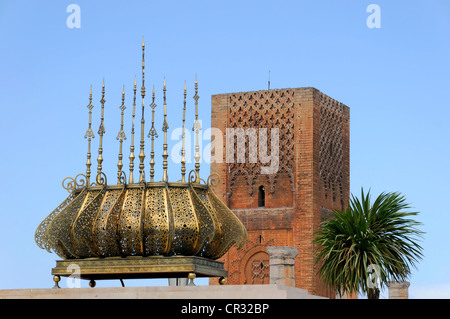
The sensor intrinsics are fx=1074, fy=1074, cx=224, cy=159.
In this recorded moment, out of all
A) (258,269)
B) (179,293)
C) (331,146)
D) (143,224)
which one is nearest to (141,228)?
(143,224)

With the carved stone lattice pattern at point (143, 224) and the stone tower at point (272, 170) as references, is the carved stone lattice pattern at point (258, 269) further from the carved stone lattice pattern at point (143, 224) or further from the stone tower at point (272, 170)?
the carved stone lattice pattern at point (143, 224)

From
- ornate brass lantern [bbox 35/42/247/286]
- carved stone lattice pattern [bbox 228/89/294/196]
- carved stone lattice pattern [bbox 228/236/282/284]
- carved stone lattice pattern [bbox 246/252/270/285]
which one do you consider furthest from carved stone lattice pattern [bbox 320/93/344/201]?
ornate brass lantern [bbox 35/42/247/286]

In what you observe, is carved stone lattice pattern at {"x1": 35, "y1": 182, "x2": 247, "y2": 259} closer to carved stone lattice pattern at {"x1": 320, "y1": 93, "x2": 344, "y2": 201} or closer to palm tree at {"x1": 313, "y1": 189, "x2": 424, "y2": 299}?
palm tree at {"x1": 313, "y1": 189, "x2": 424, "y2": 299}

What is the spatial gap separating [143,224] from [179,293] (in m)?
1.63

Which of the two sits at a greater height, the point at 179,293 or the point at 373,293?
the point at 179,293

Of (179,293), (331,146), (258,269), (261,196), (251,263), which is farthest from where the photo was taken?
(331,146)

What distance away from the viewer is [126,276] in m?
16.6

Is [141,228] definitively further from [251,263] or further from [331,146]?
[331,146]

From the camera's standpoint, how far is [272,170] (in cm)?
4147

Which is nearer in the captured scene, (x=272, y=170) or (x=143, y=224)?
(x=143, y=224)

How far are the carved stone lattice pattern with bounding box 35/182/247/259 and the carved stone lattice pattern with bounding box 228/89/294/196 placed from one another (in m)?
24.4
